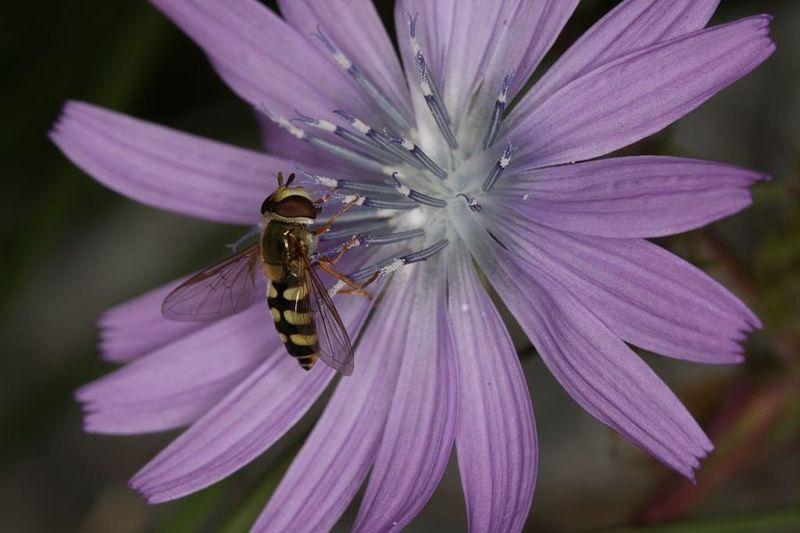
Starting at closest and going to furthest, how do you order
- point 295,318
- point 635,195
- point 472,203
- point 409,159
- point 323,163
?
point 635,195 → point 295,318 → point 472,203 → point 409,159 → point 323,163

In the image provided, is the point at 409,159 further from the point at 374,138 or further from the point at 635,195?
the point at 635,195

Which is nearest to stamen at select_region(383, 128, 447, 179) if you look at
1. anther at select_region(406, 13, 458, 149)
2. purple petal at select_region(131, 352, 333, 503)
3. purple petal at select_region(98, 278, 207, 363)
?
anther at select_region(406, 13, 458, 149)

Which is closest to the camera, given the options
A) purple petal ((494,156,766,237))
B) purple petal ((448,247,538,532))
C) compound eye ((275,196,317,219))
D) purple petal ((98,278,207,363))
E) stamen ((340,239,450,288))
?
purple petal ((494,156,766,237))

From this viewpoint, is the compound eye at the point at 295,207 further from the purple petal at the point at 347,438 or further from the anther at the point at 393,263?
the purple petal at the point at 347,438

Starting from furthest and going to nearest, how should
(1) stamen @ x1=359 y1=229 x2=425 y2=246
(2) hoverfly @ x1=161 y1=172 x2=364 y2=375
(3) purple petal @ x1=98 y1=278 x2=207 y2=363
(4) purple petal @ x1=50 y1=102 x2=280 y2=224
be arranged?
(3) purple petal @ x1=98 y1=278 x2=207 y2=363
(4) purple petal @ x1=50 y1=102 x2=280 y2=224
(1) stamen @ x1=359 y1=229 x2=425 y2=246
(2) hoverfly @ x1=161 y1=172 x2=364 y2=375

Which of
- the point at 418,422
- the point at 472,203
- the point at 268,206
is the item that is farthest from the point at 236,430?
the point at 472,203

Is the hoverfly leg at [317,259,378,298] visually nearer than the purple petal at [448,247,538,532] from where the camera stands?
No

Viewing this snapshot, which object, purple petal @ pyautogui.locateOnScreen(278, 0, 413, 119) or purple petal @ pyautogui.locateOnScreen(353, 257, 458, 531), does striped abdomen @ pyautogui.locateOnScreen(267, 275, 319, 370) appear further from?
purple petal @ pyautogui.locateOnScreen(278, 0, 413, 119)

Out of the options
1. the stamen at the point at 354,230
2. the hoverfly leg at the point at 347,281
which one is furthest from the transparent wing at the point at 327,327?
the stamen at the point at 354,230
